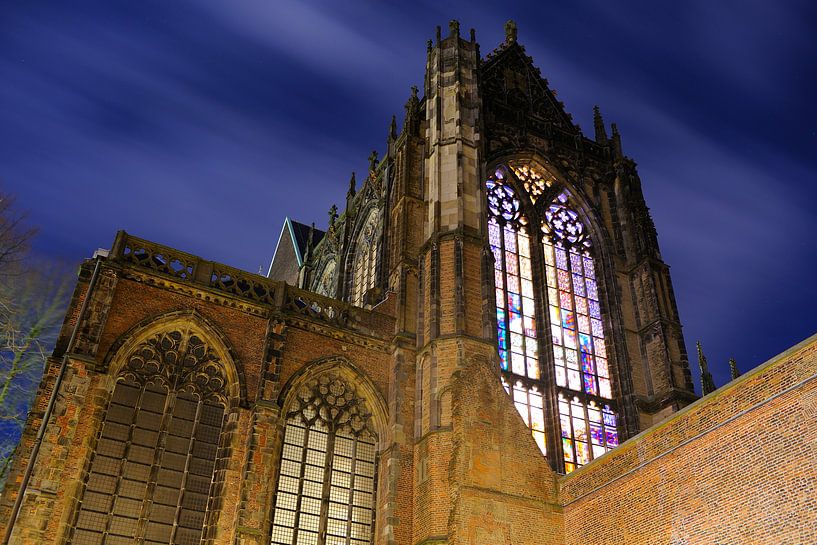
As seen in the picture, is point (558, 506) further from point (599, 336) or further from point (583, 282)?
point (583, 282)

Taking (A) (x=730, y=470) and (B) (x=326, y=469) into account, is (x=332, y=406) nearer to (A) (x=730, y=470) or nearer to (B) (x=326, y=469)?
(B) (x=326, y=469)

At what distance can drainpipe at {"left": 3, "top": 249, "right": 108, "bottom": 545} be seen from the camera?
13125mm

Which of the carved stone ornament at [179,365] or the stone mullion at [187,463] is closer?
the stone mullion at [187,463]

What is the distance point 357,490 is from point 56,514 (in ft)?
20.2

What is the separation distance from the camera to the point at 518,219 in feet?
81.3

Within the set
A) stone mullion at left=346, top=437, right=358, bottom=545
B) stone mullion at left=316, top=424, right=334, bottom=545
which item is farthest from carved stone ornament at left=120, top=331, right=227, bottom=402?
stone mullion at left=346, top=437, right=358, bottom=545

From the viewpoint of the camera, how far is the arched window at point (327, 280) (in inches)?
1191

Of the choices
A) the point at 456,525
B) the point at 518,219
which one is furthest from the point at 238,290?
the point at 518,219

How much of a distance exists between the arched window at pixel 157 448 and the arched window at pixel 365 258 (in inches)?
404

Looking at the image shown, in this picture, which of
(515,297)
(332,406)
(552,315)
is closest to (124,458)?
(332,406)

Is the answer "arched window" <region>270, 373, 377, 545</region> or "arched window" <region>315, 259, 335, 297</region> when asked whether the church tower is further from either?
"arched window" <region>315, 259, 335, 297</region>

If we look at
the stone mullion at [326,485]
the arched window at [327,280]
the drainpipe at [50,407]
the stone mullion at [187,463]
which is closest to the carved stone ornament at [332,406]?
the stone mullion at [326,485]

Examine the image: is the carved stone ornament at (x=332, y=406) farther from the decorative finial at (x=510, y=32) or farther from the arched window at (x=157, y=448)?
the decorative finial at (x=510, y=32)

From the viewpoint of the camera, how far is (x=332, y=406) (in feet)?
58.3
